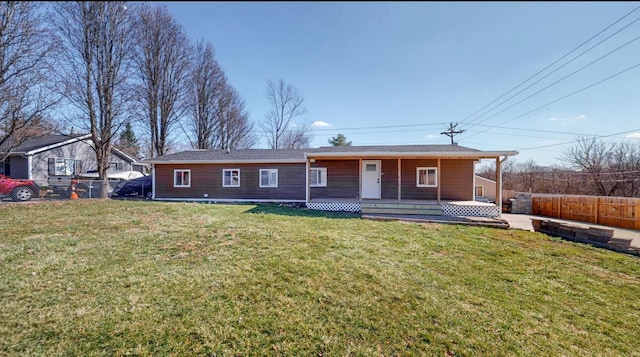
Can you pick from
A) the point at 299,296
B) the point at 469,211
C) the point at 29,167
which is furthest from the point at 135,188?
the point at 469,211

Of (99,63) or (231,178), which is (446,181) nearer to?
(231,178)

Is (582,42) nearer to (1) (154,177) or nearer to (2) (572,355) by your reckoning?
(2) (572,355)

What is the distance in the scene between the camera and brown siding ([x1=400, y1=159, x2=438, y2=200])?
43.3 ft

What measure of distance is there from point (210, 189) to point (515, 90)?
71.8ft

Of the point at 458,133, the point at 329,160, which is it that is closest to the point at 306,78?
the point at 329,160

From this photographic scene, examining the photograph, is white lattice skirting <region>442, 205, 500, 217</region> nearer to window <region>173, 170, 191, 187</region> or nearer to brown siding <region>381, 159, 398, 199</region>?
brown siding <region>381, 159, 398, 199</region>

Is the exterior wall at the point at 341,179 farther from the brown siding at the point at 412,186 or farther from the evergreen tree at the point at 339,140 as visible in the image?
the evergreen tree at the point at 339,140

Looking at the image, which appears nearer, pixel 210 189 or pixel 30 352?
pixel 30 352

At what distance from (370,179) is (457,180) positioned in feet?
14.3

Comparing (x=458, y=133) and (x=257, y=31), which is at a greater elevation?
(x=458, y=133)

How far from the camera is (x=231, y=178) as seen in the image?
14.9 metres

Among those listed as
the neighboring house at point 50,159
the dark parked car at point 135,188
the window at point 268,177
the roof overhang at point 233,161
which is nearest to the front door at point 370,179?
the roof overhang at point 233,161

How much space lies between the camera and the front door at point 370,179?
13531 millimetres

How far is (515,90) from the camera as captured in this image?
18.2 metres
